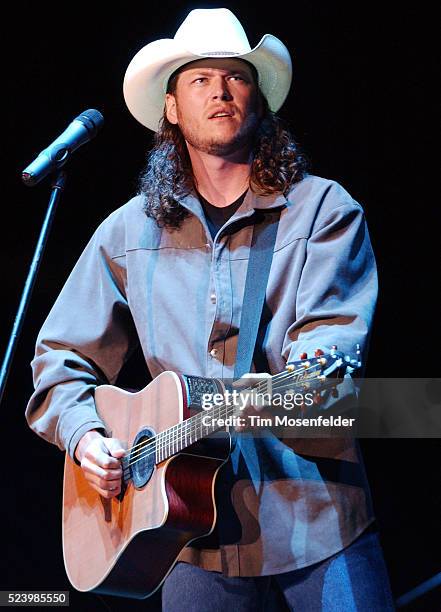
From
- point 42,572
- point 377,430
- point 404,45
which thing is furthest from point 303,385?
point 42,572

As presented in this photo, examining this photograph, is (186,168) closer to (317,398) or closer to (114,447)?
(114,447)

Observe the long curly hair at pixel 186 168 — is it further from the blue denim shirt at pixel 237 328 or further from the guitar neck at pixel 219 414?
the guitar neck at pixel 219 414

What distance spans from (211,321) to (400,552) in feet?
4.56

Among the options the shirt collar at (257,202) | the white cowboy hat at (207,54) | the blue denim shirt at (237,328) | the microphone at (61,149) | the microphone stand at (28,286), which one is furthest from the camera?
the white cowboy hat at (207,54)

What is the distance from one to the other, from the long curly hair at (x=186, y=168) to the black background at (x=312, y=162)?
0.56 metres

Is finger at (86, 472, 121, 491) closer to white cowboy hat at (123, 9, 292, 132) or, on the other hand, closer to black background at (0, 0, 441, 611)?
black background at (0, 0, 441, 611)

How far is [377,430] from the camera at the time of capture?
11.4ft

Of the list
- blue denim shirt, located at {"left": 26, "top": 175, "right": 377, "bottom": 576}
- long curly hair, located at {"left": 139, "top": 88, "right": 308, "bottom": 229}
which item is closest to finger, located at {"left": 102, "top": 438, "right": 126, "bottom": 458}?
blue denim shirt, located at {"left": 26, "top": 175, "right": 377, "bottom": 576}

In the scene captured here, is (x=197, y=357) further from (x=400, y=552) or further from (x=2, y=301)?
(x=2, y=301)

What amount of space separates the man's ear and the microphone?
42 cm

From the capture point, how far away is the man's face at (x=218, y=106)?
9.76 feet

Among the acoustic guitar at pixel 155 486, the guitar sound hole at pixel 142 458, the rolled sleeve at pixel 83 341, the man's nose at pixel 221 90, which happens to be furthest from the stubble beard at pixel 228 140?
the guitar sound hole at pixel 142 458

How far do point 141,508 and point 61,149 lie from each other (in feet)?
3.79

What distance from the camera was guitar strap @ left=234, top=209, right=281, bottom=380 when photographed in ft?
8.61
